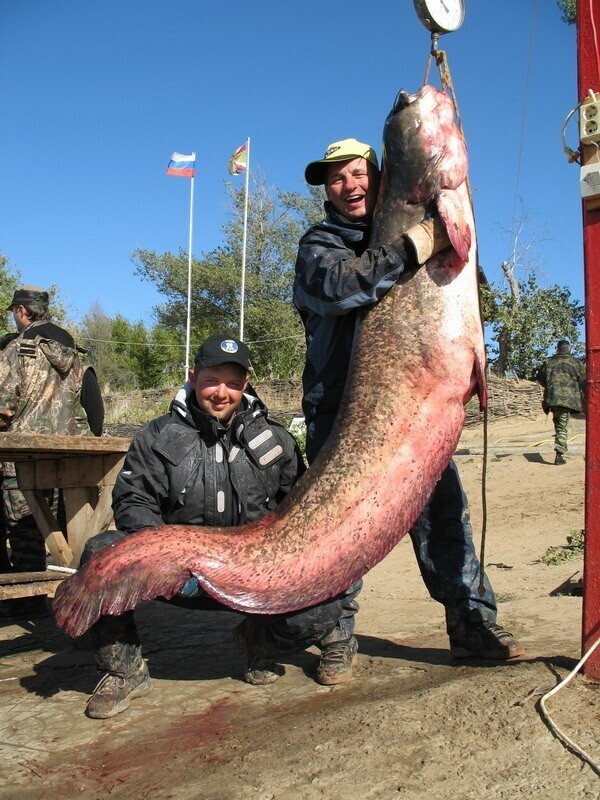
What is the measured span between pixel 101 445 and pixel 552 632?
2637mm

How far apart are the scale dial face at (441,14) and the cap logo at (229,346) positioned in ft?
5.33

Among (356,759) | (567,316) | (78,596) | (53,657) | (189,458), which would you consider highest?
(567,316)

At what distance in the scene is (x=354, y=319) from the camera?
10.8ft

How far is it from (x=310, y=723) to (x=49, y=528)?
8.83 ft

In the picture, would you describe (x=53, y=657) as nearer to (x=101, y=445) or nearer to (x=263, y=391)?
(x=101, y=445)

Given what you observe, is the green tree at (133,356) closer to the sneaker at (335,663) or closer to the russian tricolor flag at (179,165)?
the russian tricolor flag at (179,165)

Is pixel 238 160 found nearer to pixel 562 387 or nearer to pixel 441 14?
pixel 562 387

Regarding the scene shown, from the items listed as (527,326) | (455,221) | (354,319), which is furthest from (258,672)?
(527,326)

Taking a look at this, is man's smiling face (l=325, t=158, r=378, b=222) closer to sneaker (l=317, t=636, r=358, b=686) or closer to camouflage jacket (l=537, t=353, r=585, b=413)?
sneaker (l=317, t=636, r=358, b=686)

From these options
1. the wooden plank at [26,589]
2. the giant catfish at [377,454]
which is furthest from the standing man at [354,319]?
the wooden plank at [26,589]

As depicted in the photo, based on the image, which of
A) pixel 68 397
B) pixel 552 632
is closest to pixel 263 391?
pixel 68 397

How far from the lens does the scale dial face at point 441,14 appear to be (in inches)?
124

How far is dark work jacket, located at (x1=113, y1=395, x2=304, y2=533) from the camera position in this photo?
340cm

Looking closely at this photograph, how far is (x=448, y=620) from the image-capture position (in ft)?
11.6
